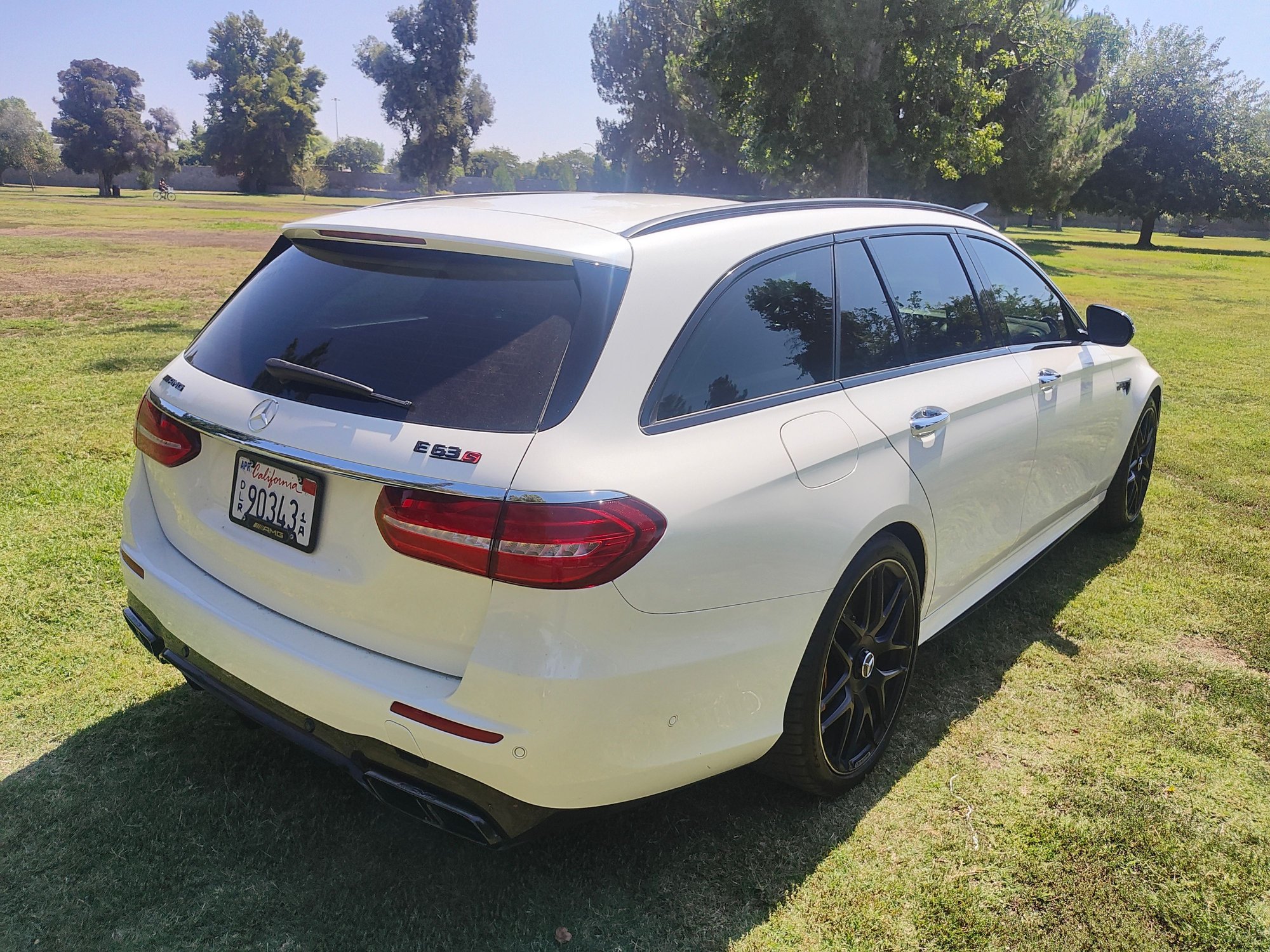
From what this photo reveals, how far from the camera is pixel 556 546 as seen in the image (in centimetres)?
191

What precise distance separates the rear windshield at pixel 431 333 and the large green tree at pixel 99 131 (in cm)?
8528

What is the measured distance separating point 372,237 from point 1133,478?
4.39 metres

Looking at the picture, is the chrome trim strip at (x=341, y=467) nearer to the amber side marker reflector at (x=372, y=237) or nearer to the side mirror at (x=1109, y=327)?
the amber side marker reflector at (x=372, y=237)

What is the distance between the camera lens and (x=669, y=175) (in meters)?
74.8

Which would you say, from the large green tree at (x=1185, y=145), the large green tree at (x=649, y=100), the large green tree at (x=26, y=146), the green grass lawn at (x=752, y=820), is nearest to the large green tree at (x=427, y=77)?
the large green tree at (x=649, y=100)

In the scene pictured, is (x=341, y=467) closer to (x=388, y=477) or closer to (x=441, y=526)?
(x=388, y=477)

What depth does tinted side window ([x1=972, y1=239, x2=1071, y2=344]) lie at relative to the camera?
12.4ft

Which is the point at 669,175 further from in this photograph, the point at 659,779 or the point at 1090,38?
the point at 659,779

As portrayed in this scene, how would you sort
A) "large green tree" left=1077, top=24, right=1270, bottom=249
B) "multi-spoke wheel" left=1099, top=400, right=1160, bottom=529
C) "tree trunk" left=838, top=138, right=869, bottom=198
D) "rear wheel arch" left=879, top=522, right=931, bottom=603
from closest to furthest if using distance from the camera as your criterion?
1. "rear wheel arch" left=879, top=522, right=931, bottom=603
2. "multi-spoke wheel" left=1099, top=400, right=1160, bottom=529
3. "tree trunk" left=838, top=138, right=869, bottom=198
4. "large green tree" left=1077, top=24, right=1270, bottom=249

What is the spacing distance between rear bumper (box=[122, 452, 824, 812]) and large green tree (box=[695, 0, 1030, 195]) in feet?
75.0

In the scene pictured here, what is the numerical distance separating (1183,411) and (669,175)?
231 ft

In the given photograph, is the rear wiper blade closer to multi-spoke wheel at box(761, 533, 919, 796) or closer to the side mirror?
multi-spoke wheel at box(761, 533, 919, 796)

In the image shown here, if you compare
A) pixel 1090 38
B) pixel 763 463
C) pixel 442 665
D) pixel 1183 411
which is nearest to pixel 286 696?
pixel 442 665

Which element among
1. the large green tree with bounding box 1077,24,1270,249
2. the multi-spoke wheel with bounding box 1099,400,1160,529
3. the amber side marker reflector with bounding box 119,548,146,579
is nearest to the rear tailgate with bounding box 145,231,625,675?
the amber side marker reflector with bounding box 119,548,146,579
